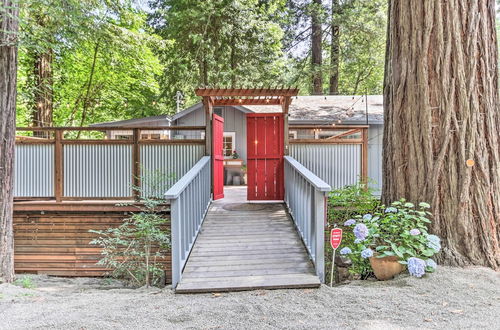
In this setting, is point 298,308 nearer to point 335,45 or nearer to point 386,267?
point 386,267

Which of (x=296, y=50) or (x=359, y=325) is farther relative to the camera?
(x=296, y=50)

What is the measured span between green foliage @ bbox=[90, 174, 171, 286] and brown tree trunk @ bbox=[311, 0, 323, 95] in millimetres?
11214

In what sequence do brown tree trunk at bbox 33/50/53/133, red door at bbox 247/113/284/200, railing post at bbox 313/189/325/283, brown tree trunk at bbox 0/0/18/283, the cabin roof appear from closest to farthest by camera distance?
railing post at bbox 313/189/325/283 < brown tree trunk at bbox 0/0/18/283 < red door at bbox 247/113/284/200 < brown tree trunk at bbox 33/50/53/133 < the cabin roof

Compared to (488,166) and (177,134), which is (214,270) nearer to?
(488,166)

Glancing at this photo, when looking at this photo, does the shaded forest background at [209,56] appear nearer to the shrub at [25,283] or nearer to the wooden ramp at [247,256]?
the shrub at [25,283]

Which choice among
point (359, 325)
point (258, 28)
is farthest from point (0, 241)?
point (258, 28)

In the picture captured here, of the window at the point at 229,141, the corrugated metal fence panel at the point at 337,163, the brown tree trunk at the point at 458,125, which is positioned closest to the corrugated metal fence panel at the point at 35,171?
the corrugated metal fence panel at the point at 337,163

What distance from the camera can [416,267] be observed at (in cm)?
316

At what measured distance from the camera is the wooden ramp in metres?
3.38

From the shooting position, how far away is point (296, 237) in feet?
15.0

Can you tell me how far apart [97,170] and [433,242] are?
5.49 m

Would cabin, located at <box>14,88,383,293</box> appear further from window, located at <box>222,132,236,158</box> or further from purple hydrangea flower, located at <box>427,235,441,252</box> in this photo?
window, located at <box>222,132,236,158</box>

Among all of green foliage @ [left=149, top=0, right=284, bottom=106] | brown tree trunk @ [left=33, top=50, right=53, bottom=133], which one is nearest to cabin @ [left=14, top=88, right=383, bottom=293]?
brown tree trunk @ [left=33, top=50, right=53, bottom=133]

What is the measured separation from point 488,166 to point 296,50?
1439 centimetres
